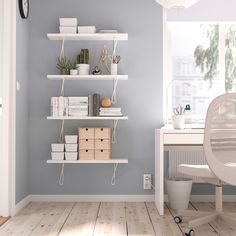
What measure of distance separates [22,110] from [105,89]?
34.8 inches

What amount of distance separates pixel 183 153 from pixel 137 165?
50 centimetres

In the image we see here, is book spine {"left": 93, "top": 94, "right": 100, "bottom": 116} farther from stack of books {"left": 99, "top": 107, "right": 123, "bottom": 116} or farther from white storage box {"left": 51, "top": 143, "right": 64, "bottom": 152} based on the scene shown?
white storage box {"left": 51, "top": 143, "right": 64, "bottom": 152}

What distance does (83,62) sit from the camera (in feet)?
14.0

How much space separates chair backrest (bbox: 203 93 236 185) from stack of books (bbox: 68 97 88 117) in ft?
5.12

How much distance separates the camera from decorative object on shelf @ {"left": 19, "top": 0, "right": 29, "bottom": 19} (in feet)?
13.2

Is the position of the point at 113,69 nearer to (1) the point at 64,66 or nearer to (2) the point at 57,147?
(1) the point at 64,66

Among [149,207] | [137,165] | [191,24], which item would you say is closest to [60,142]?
[137,165]

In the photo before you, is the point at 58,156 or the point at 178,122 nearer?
the point at 178,122

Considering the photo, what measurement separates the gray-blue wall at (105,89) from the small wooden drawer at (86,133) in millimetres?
260

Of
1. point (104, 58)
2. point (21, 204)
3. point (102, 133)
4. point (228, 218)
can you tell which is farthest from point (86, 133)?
point (228, 218)

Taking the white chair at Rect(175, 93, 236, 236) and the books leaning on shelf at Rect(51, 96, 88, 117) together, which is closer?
the white chair at Rect(175, 93, 236, 236)

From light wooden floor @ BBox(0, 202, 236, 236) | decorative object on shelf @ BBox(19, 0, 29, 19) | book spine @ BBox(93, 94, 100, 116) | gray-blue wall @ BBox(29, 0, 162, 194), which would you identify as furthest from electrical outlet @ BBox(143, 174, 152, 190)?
decorative object on shelf @ BBox(19, 0, 29, 19)

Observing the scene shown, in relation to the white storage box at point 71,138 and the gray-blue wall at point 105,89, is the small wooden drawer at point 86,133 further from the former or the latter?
the gray-blue wall at point 105,89

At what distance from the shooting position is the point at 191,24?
14.7ft
